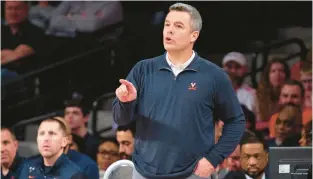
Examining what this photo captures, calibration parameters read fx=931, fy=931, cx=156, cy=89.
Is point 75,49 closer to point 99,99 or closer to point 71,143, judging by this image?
point 99,99

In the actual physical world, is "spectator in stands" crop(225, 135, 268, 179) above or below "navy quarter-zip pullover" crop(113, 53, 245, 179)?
below

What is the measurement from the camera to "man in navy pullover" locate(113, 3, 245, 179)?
448 cm

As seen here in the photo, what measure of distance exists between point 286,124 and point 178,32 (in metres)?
3.31

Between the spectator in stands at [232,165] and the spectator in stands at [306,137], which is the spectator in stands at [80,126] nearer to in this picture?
the spectator in stands at [232,165]

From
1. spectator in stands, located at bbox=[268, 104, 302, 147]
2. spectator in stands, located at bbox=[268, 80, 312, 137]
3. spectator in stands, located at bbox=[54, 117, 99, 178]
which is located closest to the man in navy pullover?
spectator in stands, located at bbox=[54, 117, 99, 178]

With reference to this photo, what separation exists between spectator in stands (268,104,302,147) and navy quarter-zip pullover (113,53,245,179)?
2.94 m

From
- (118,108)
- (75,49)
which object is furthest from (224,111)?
(75,49)

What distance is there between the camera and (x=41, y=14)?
9.88 metres

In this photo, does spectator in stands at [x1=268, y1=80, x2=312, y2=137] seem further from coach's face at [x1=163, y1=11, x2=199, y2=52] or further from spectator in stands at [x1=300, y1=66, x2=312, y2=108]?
coach's face at [x1=163, y1=11, x2=199, y2=52]

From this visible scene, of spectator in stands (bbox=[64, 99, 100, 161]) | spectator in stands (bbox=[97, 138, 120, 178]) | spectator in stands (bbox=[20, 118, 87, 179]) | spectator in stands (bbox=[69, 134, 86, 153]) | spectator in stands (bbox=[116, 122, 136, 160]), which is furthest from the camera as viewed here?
spectator in stands (bbox=[64, 99, 100, 161])

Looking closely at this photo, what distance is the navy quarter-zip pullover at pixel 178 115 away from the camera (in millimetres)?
4480

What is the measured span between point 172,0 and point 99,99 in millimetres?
1297

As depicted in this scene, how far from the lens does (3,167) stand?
7.15 meters

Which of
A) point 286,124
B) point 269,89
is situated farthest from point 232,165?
point 269,89
